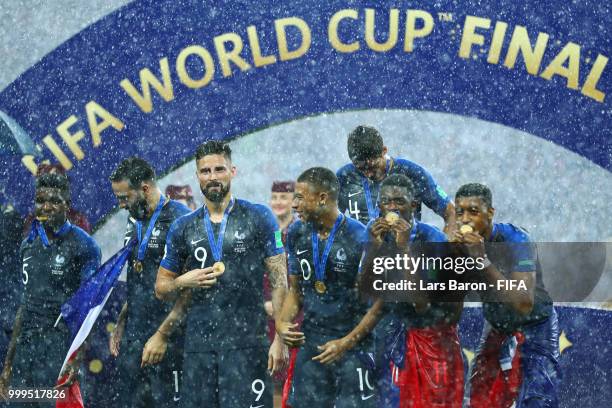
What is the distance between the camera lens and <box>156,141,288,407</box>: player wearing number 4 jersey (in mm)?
6883

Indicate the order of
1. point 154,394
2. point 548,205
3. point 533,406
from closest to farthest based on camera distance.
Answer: point 533,406 → point 154,394 → point 548,205

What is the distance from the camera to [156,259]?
7.52 metres

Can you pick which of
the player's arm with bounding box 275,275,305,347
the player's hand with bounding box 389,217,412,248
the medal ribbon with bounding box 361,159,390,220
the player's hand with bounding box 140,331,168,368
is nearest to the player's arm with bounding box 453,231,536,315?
the player's hand with bounding box 389,217,412,248

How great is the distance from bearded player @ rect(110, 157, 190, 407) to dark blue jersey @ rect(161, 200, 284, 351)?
1.49 ft

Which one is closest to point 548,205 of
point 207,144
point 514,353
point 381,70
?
point 381,70

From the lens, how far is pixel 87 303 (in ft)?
25.6

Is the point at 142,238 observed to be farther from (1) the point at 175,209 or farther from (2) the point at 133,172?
(2) the point at 133,172

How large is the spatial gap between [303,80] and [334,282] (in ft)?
7.67

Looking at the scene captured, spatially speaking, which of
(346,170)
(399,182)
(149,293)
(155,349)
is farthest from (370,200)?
(155,349)

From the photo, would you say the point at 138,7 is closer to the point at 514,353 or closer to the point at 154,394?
the point at 154,394

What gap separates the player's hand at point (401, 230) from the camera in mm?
6977

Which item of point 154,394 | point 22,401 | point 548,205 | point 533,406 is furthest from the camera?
point 548,205

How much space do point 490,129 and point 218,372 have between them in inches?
114

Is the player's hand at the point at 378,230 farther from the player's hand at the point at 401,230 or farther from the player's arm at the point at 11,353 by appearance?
the player's arm at the point at 11,353
